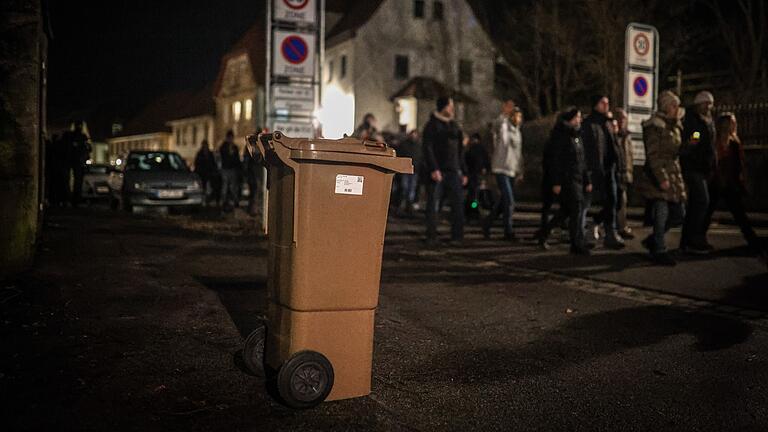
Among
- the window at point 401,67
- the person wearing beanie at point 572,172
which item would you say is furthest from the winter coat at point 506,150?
the window at point 401,67

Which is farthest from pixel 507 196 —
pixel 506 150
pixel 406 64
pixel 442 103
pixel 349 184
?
pixel 406 64

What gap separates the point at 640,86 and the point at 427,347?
10072 millimetres

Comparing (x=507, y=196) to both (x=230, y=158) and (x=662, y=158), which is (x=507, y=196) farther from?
(x=230, y=158)

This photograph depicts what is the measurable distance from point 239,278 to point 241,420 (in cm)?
427

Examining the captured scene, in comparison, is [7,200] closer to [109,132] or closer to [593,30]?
[593,30]

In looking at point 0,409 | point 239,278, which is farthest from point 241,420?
point 239,278

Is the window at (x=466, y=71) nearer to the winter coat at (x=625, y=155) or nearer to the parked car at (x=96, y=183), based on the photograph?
the parked car at (x=96, y=183)

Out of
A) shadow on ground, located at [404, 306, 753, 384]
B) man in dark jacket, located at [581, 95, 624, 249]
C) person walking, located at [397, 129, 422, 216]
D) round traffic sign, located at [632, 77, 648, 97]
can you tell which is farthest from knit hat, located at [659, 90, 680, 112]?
person walking, located at [397, 129, 422, 216]

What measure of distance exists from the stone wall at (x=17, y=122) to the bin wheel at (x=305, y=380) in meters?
4.35

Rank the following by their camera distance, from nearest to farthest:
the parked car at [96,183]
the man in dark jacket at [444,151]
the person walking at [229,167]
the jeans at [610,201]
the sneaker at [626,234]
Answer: the jeans at [610,201] < the man in dark jacket at [444,151] < the sneaker at [626,234] < the person walking at [229,167] < the parked car at [96,183]

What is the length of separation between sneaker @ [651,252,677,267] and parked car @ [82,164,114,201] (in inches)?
804

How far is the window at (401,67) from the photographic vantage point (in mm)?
49844

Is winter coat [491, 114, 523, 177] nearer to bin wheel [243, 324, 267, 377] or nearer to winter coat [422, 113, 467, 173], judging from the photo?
winter coat [422, 113, 467, 173]

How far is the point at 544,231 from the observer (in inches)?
452
